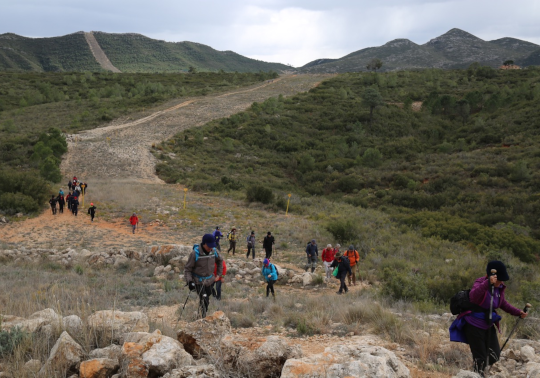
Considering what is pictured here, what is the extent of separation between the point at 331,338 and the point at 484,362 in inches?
75.2

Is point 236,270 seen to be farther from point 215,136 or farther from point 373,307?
point 215,136

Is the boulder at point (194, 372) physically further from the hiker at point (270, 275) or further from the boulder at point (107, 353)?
the hiker at point (270, 275)

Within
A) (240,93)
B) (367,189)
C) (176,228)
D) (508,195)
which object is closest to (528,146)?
(508,195)

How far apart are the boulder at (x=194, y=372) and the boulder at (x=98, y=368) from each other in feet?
2.00

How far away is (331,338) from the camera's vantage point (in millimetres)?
5035

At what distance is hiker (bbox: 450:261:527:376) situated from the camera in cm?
369

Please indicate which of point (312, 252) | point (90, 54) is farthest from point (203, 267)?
point (90, 54)

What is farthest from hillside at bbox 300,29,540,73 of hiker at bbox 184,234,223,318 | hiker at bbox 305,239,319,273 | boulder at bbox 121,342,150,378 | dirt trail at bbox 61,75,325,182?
boulder at bbox 121,342,150,378

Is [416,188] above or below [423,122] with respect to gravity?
below

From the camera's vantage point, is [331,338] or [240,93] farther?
[240,93]

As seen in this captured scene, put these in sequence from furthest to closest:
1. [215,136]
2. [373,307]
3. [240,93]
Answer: [240,93], [215,136], [373,307]

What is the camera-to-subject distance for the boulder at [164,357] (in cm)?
314

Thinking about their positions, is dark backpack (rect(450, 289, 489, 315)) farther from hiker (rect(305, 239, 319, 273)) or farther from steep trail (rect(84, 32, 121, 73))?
steep trail (rect(84, 32, 121, 73))

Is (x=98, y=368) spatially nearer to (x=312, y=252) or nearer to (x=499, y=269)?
(x=499, y=269)
